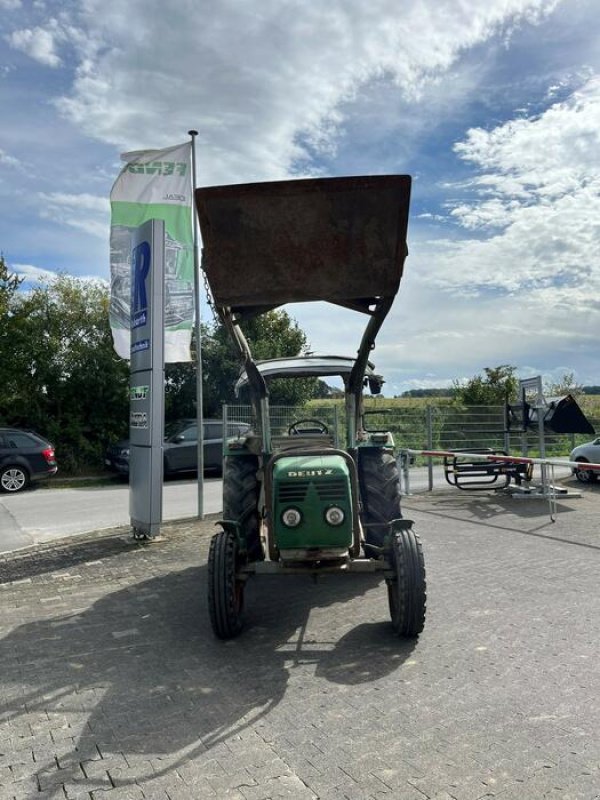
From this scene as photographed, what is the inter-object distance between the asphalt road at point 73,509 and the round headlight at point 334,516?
587 cm

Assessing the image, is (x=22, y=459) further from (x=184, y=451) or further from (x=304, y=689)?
(x=304, y=689)

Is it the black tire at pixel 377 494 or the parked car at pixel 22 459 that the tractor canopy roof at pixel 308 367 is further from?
the parked car at pixel 22 459

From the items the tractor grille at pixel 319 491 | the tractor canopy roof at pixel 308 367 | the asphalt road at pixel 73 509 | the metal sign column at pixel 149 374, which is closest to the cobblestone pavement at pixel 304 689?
the tractor grille at pixel 319 491

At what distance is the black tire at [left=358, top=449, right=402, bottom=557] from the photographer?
5.79 meters

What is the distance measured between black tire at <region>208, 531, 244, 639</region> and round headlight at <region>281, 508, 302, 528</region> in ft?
1.63

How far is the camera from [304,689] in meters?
4.08

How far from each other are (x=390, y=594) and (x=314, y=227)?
2.76 m

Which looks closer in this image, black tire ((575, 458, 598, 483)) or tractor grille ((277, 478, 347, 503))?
tractor grille ((277, 478, 347, 503))

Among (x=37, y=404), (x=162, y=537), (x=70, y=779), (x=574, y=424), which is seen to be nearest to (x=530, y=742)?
(x=70, y=779)

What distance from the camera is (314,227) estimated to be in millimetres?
4918

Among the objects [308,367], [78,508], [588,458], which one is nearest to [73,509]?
[78,508]

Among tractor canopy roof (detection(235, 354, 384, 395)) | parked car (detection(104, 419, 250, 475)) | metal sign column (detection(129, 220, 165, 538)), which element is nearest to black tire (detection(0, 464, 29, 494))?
parked car (detection(104, 419, 250, 475))

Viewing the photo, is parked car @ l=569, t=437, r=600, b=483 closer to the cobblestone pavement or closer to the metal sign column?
the cobblestone pavement

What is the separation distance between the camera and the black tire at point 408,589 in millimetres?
A: 4672
